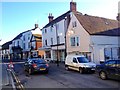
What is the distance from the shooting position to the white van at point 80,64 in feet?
63.5

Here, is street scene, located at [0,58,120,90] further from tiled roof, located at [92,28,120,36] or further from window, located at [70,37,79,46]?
tiled roof, located at [92,28,120,36]

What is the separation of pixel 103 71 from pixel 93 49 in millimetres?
13905

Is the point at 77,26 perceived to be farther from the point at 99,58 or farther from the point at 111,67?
the point at 111,67

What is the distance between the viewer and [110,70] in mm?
14328

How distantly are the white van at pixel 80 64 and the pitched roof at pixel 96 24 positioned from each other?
8.36 meters

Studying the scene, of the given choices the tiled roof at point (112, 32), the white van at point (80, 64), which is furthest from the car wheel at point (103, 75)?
the tiled roof at point (112, 32)

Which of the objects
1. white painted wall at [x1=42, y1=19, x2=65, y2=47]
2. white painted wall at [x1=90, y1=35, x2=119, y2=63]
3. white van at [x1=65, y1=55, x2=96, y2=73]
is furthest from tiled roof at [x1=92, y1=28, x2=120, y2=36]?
white van at [x1=65, y1=55, x2=96, y2=73]

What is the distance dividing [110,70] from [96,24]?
19772mm

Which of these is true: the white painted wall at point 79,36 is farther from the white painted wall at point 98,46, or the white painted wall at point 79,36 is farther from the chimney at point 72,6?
the chimney at point 72,6

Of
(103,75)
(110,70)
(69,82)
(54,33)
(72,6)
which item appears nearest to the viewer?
(69,82)

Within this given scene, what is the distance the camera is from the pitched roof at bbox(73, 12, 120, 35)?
101 ft

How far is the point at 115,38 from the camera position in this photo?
32.2 meters

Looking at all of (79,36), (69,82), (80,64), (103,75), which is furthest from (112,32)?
(69,82)

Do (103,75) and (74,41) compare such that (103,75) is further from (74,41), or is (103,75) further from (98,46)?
(74,41)
